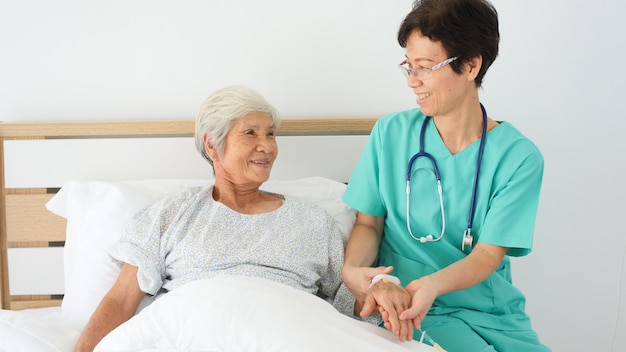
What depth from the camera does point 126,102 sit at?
232 centimetres

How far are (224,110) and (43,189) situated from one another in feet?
2.53

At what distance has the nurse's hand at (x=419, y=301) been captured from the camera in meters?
1.51

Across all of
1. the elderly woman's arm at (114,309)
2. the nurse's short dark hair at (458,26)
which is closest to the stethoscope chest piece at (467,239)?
the nurse's short dark hair at (458,26)

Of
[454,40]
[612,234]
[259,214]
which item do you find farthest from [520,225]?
[612,234]

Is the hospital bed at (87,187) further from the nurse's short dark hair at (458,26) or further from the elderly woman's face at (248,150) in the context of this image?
the nurse's short dark hair at (458,26)

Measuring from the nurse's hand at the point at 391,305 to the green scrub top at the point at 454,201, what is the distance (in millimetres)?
301

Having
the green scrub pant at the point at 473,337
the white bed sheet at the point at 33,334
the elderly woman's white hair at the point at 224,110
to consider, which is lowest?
the white bed sheet at the point at 33,334

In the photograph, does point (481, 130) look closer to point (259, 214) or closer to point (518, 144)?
point (518, 144)

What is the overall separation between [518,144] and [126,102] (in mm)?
1301

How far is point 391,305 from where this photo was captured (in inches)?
59.9

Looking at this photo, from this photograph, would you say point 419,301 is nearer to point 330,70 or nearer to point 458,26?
point 458,26

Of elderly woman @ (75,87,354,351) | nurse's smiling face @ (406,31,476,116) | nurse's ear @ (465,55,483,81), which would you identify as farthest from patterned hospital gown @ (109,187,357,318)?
nurse's ear @ (465,55,483,81)

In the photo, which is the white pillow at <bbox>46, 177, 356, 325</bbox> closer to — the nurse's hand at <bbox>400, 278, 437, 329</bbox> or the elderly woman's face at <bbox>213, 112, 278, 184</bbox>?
the elderly woman's face at <bbox>213, 112, 278, 184</bbox>

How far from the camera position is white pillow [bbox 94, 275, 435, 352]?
53.4 inches
